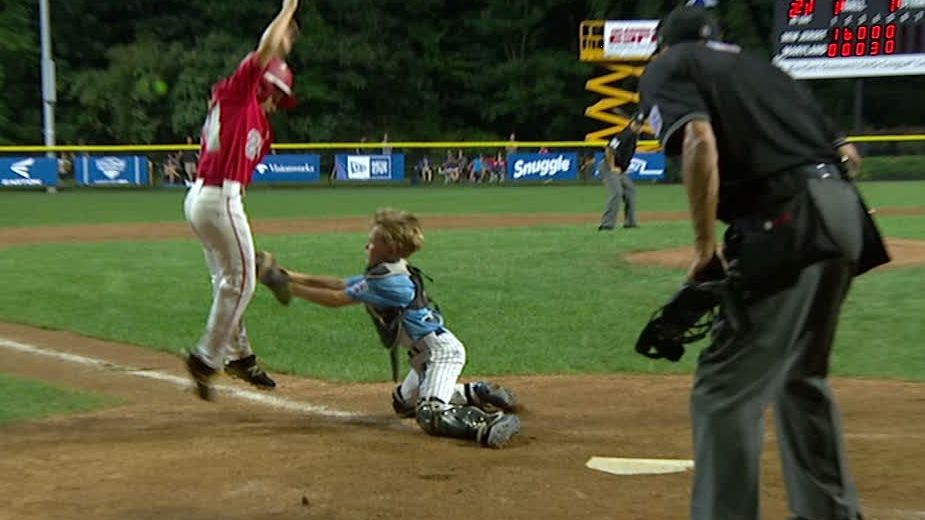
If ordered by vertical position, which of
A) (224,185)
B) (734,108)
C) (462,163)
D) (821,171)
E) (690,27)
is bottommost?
(462,163)

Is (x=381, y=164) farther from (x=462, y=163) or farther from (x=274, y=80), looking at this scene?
(x=274, y=80)

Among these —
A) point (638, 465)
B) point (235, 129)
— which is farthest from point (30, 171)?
point (638, 465)

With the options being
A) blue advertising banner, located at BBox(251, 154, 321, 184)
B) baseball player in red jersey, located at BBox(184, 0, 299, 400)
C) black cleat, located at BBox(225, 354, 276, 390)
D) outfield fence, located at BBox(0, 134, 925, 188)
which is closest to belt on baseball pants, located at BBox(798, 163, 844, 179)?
baseball player in red jersey, located at BBox(184, 0, 299, 400)

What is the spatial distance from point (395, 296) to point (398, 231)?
1.11ft

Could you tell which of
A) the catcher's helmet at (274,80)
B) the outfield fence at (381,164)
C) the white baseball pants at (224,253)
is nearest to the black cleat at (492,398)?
the white baseball pants at (224,253)

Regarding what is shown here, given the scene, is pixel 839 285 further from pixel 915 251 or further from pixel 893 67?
pixel 893 67

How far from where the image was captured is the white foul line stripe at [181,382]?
6.85 m

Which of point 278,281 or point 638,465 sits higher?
point 278,281

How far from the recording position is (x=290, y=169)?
3681 cm

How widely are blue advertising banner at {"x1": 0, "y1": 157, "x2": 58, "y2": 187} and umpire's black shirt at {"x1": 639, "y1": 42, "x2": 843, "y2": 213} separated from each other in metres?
32.8

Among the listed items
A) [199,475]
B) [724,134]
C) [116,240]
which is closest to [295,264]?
[116,240]

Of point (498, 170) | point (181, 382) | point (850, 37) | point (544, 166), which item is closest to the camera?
point (181, 382)

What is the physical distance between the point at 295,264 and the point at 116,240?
5309 millimetres

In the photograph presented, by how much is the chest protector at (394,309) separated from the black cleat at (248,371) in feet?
3.35
